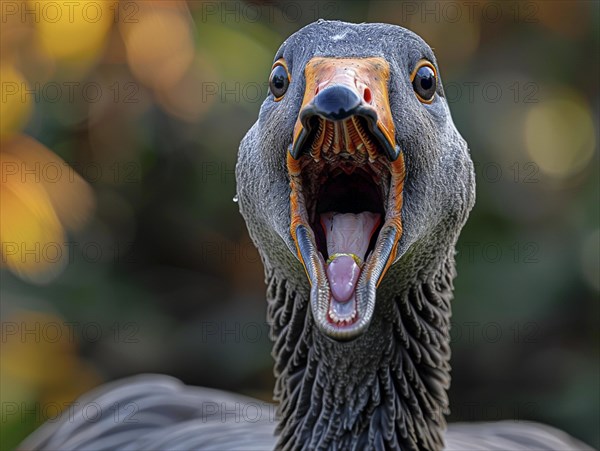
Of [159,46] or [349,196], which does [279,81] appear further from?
[159,46]

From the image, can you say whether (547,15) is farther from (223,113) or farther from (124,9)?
(124,9)

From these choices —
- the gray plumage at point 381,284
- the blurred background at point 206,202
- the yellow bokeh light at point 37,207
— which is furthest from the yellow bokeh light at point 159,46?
the gray plumage at point 381,284

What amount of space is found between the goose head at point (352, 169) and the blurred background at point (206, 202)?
348 centimetres

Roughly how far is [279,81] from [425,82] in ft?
1.54

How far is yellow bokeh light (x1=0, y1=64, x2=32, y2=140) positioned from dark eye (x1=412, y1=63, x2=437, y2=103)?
13.6 ft

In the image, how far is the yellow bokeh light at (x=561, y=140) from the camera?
6.66 metres

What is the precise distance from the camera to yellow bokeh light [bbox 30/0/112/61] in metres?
6.36

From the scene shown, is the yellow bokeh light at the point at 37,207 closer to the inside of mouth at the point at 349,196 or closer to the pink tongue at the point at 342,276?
the inside of mouth at the point at 349,196

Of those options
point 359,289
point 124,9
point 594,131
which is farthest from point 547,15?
point 359,289

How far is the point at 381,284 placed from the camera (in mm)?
3012

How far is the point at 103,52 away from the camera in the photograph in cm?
659

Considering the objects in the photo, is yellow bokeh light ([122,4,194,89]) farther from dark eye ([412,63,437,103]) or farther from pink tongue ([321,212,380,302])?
pink tongue ([321,212,380,302])

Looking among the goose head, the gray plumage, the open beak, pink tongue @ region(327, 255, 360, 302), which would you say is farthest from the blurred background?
pink tongue @ region(327, 255, 360, 302)

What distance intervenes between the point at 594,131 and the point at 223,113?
274 centimetres
